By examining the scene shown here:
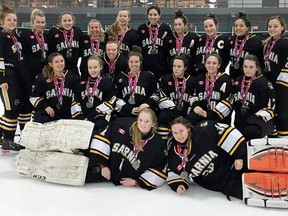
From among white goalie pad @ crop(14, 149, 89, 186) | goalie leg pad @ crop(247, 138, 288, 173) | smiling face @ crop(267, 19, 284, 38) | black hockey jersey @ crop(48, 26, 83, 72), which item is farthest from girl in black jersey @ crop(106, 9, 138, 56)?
goalie leg pad @ crop(247, 138, 288, 173)

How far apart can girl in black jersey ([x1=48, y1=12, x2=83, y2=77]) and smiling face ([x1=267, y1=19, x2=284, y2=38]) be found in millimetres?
1861

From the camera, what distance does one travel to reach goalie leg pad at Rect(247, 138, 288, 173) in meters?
2.44

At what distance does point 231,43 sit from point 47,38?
1.85m

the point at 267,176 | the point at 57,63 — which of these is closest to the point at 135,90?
the point at 57,63

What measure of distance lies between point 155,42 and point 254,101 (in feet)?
4.06

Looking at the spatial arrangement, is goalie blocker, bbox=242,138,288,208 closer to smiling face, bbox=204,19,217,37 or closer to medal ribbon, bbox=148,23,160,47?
smiling face, bbox=204,19,217,37

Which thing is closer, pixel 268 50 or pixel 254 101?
pixel 254 101

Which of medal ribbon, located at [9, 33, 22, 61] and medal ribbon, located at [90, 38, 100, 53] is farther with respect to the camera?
medal ribbon, located at [90, 38, 100, 53]

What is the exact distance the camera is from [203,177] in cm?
268

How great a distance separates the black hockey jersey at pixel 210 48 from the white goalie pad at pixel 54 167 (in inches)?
Answer: 59.5

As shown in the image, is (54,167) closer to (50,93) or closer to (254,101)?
(50,93)

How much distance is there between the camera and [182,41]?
3666 millimetres

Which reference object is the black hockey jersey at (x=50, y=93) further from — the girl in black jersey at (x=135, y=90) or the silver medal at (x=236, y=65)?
the silver medal at (x=236, y=65)

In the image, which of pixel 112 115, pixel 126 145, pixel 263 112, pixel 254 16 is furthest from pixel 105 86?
pixel 254 16
